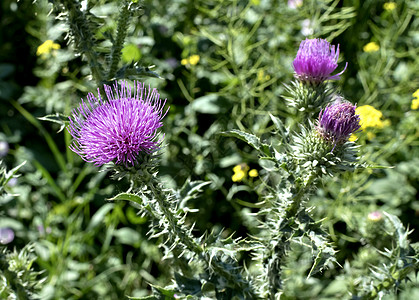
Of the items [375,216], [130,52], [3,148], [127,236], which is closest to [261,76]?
[130,52]

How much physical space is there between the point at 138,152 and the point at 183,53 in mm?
2355

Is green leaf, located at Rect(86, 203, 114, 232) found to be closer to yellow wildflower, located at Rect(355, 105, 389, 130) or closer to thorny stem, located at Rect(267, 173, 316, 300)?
thorny stem, located at Rect(267, 173, 316, 300)

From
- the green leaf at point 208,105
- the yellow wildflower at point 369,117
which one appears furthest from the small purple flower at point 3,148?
the yellow wildflower at point 369,117

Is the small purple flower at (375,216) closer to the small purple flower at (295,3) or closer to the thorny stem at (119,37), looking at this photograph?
the thorny stem at (119,37)

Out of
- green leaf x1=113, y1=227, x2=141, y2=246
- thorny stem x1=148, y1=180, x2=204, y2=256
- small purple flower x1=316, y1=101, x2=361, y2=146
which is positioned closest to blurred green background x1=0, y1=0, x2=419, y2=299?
green leaf x1=113, y1=227, x2=141, y2=246

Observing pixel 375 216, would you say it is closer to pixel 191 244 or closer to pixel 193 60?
pixel 191 244

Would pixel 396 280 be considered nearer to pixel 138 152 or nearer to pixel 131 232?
pixel 138 152

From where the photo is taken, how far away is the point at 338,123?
1.88 m

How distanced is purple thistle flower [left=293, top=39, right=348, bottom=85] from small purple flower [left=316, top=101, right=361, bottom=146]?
1.04 ft

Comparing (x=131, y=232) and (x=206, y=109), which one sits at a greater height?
(x=206, y=109)

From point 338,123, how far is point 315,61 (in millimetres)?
419

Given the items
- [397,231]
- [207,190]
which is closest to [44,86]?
[207,190]

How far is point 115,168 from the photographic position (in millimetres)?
1823

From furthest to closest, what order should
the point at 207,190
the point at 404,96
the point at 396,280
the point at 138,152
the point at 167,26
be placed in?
the point at 167,26, the point at 404,96, the point at 207,190, the point at 396,280, the point at 138,152
